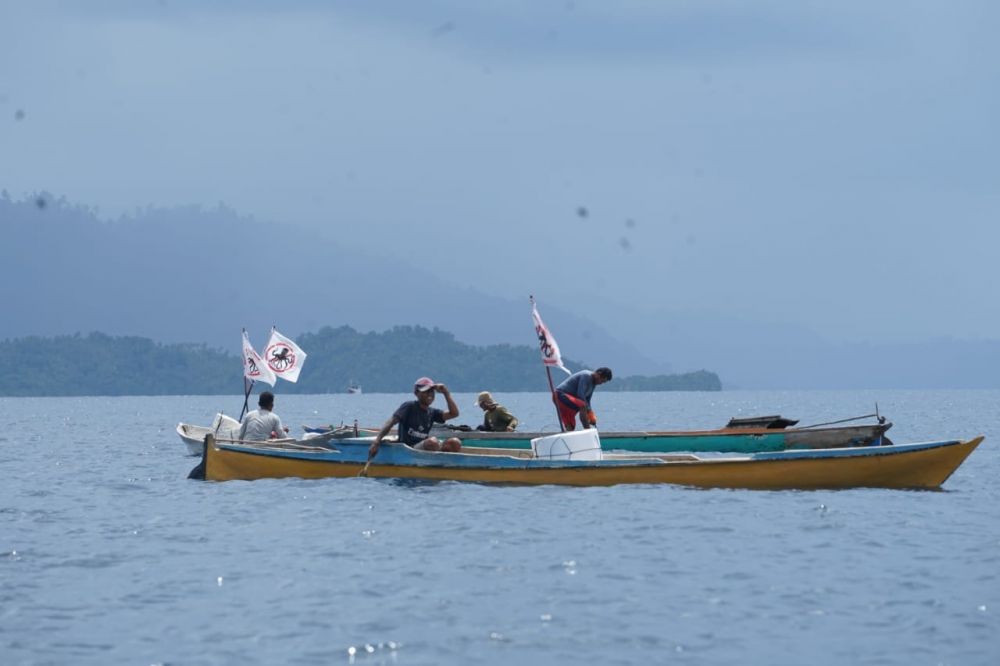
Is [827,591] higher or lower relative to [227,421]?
lower

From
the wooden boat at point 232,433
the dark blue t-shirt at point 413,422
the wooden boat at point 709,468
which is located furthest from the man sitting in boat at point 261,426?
the dark blue t-shirt at point 413,422

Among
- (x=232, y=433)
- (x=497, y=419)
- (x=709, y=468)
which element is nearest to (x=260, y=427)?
(x=497, y=419)

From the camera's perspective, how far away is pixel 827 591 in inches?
769

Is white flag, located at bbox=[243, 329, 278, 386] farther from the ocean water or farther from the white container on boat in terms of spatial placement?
the white container on boat

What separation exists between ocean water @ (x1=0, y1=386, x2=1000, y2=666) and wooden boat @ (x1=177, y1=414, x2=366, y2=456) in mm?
1094

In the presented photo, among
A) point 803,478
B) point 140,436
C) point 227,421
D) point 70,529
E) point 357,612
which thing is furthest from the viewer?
point 140,436

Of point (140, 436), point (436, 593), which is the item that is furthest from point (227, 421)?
point (140, 436)

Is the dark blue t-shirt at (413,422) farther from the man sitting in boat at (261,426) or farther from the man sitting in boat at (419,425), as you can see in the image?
the man sitting in boat at (261,426)

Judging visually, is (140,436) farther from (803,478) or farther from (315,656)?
(315,656)

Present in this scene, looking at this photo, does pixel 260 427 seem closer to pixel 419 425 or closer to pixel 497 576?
pixel 419 425

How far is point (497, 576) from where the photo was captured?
69.0 ft

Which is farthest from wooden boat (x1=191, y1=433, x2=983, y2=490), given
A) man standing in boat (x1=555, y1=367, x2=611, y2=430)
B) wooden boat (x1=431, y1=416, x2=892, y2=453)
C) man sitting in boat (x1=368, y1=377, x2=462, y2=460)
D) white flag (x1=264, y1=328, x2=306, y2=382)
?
white flag (x1=264, y1=328, x2=306, y2=382)

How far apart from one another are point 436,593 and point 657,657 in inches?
188

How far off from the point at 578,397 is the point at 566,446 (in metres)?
A: 4.33
